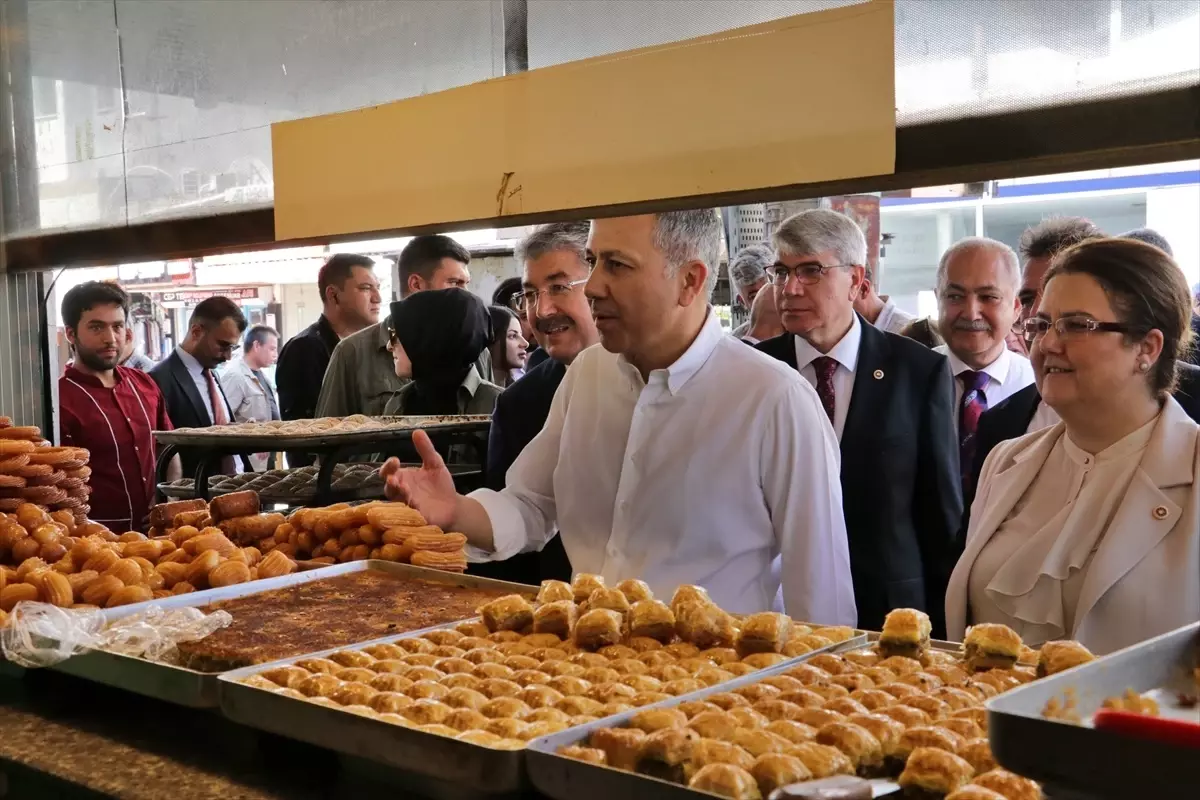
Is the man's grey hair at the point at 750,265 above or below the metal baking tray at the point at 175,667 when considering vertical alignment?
above

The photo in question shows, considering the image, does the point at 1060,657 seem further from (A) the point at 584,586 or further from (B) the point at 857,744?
(A) the point at 584,586

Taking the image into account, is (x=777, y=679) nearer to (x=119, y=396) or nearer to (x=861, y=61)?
(x=861, y=61)

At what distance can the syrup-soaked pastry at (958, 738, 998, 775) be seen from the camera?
138 centimetres

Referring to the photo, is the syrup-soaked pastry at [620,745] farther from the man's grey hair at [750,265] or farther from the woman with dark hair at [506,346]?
the woman with dark hair at [506,346]

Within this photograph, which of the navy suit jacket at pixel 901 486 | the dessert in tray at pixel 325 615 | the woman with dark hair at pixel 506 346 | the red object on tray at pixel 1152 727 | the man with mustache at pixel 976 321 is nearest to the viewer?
the red object on tray at pixel 1152 727

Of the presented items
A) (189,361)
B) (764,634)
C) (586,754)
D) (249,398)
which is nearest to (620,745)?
(586,754)

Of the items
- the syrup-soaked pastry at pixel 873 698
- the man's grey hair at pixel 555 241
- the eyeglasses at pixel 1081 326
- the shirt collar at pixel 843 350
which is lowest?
the syrup-soaked pastry at pixel 873 698

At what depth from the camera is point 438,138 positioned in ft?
8.36

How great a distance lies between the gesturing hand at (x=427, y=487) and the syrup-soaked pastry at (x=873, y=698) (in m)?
1.54

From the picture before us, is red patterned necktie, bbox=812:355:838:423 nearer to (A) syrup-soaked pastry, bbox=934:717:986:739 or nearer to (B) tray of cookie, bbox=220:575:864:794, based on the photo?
(B) tray of cookie, bbox=220:575:864:794

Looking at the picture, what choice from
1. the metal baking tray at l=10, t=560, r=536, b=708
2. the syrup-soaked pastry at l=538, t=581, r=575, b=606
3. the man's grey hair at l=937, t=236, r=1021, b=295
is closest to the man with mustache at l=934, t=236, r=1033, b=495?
the man's grey hair at l=937, t=236, r=1021, b=295

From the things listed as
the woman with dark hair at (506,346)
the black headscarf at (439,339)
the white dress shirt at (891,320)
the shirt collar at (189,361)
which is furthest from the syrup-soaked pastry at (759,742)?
the shirt collar at (189,361)

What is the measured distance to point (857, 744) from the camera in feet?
4.68

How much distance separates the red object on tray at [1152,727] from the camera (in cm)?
100
